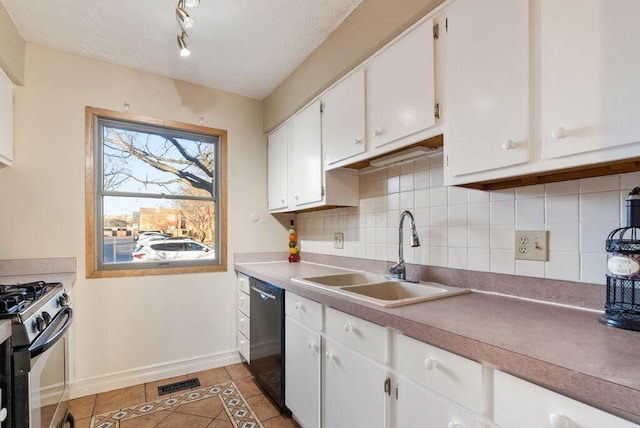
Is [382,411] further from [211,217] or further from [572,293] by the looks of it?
[211,217]

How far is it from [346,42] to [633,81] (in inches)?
55.5

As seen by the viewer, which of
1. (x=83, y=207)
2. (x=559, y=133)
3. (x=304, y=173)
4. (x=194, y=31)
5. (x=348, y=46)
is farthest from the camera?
(x=304, y=173)

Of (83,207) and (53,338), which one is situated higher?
(83,207)

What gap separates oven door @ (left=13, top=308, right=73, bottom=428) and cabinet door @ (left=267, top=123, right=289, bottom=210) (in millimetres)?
1617

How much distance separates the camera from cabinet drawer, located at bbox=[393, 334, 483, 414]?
2.84 ft

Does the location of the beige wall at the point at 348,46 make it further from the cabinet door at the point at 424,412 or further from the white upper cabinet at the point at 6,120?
the white upper cabinet at the point at 6,120

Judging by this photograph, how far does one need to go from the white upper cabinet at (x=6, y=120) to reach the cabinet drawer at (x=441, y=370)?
2.46 metres

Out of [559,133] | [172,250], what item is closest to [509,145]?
[559,133]

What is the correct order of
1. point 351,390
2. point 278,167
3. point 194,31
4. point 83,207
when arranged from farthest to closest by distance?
point 278,167 < point 83,207 < point 194,31 < point 351,390

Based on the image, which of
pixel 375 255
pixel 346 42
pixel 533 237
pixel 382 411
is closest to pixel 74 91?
pixel 346 42

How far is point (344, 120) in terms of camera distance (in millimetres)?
1931

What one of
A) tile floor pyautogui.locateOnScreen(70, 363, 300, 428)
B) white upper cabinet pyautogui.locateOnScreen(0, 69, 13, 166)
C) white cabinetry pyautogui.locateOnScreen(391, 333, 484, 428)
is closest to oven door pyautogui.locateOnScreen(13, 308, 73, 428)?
tile floor pyautogui.locateOnScreen(70, 363, 300, 428)

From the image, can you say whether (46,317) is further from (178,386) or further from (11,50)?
(11,50)

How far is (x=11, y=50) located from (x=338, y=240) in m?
2.42
